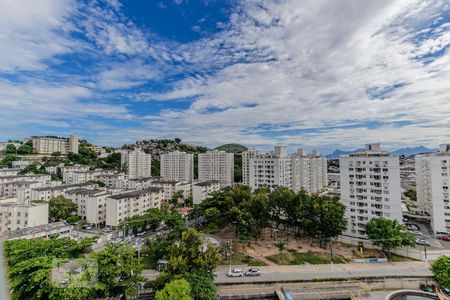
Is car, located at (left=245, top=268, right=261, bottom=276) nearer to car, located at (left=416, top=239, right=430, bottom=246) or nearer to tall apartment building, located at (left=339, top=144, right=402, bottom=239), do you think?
tall apartment building, located at (left=339, top=144, right=402, bottom=239)

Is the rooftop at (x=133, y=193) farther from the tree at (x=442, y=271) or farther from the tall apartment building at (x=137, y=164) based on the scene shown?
the tree at (x=442, y=271)

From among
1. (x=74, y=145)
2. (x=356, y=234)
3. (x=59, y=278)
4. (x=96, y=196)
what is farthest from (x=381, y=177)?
(x=74, y=145)

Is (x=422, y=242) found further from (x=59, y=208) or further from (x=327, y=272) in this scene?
(x=59, y=208)

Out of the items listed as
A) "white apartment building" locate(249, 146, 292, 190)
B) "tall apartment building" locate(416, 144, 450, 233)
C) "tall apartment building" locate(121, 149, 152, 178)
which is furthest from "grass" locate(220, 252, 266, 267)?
"tall apartment building" locate(121, 149, 152, 178)

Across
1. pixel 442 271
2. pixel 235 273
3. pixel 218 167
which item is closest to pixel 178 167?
pixel 218 167

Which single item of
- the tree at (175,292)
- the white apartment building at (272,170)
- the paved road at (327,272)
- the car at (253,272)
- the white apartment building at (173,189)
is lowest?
the paved road at (327,272)

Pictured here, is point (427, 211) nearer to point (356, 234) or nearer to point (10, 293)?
point (356, 234)

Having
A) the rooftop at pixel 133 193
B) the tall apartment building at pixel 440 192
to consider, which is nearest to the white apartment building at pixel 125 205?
the rooftop at pixel 133 193

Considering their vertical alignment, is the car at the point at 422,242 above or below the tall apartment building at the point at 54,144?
below
